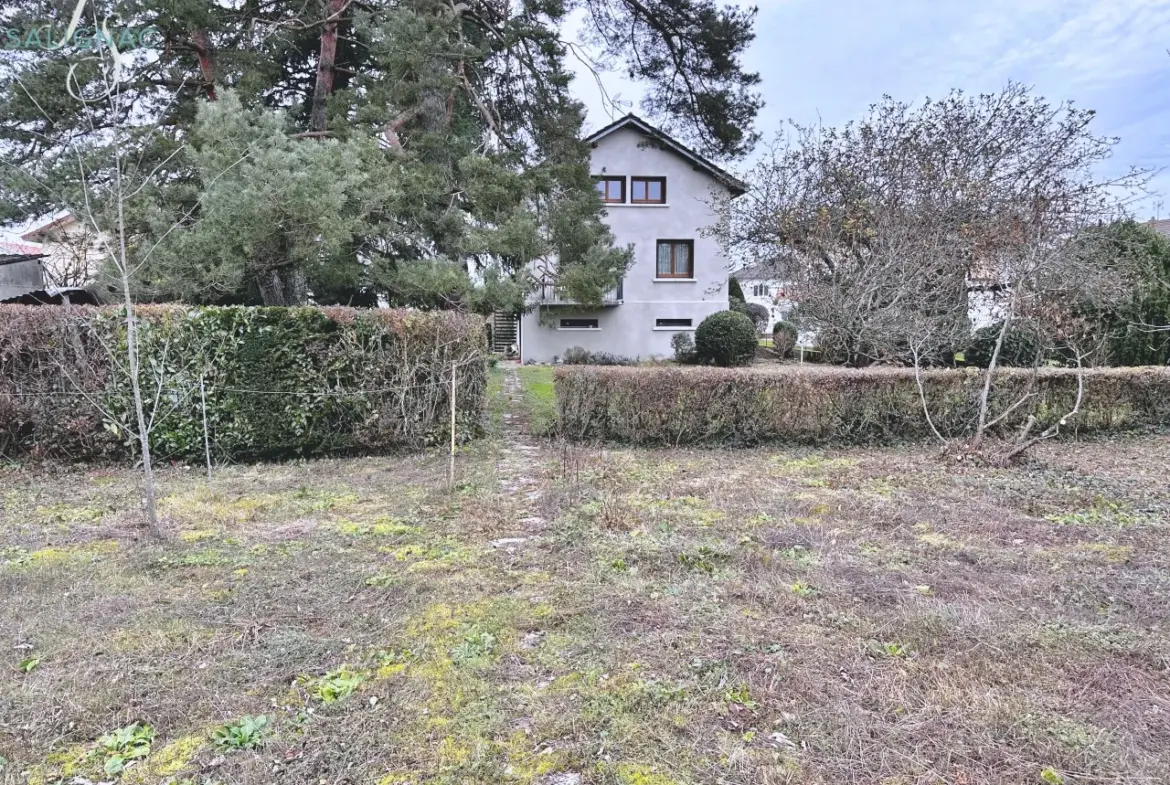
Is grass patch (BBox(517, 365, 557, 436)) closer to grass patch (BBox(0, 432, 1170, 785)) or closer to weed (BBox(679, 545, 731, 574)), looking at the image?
grass patch (BBox(0, 432, 1170, 785))

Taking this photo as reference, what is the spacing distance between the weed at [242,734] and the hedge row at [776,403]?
18.0 ft

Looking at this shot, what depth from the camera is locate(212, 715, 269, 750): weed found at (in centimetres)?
203

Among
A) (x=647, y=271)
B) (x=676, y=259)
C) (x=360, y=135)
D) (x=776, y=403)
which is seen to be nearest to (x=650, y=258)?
(x=647, y=271)

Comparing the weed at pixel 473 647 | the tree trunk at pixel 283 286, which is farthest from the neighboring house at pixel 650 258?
the weed at pixel 473 647

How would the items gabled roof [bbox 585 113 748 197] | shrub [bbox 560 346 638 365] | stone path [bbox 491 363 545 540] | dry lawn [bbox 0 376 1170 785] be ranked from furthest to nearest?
gabled roof [bbox 585 113 748 197] → shrub [bbox 560 346 638 365] → stone path [bbox 491 363 545 540] → dry lawn [bbox 0 376 1170 785]

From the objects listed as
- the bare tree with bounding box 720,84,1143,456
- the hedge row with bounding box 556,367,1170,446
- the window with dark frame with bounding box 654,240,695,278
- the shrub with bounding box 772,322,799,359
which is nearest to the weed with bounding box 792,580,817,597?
the hedge row with bounding box 556,367,1170,446

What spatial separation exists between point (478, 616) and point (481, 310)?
7359 mm

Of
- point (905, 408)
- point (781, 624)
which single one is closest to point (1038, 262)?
point (905, 408)

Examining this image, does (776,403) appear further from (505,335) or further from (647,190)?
(505,335)

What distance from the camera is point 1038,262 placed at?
6.55 meters

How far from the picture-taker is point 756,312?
2372 centimetres

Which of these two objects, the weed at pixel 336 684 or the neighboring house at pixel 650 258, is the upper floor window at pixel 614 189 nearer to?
the neighboring house at pixel 650 258

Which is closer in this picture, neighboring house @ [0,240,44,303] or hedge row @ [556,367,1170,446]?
hedge row @ [556,367,1170,446]

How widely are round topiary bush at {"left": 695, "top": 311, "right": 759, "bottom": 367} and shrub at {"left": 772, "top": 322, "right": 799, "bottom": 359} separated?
6.34 ft
